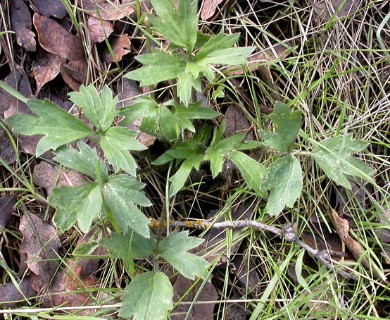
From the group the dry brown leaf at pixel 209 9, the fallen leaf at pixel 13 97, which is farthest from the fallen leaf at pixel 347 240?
the fallen leaf at pixel 13 97

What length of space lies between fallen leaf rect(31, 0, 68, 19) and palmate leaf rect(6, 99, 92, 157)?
1.60ft

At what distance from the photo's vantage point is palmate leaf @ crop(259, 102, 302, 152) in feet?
6.26

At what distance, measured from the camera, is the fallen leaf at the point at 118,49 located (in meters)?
2.17

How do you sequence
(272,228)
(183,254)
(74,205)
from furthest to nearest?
(272,228) < (183,254) < (74,205)

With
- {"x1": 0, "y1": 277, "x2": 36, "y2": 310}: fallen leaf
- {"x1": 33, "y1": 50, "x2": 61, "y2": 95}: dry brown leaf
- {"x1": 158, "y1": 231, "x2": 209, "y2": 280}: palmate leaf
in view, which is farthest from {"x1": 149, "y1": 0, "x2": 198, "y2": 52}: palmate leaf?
{"x1": 0, "y1": 277, "x2": 36, "y2": 310}: fallen leaf

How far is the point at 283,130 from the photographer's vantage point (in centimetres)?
193

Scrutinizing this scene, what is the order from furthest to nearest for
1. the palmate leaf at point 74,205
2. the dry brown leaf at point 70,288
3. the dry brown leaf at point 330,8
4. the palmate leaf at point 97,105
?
the dry brown leaf at point 330,8, the dry brown leaf at point 70,288, the palmate leaf at point 97,105, the palmate leaf at point 74,205

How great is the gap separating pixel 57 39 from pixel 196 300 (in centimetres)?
108

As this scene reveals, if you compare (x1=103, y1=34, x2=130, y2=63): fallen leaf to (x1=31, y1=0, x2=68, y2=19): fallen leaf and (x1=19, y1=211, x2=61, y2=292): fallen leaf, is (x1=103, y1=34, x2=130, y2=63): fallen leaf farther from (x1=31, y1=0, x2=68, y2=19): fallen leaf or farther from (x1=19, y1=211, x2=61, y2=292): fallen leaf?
(x1=19, y1=211, x2=61, y2=292): fallen leaf

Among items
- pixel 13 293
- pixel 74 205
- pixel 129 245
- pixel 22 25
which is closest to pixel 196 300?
pixel 129 245

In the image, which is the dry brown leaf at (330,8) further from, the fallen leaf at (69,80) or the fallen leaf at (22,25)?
the fallen leaf at (22,25)

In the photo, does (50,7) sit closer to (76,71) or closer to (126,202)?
(76,71)

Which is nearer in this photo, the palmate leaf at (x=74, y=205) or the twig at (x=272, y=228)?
the palmate leaf at (x=74, y=205)

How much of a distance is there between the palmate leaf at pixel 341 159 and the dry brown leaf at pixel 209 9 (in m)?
0.64
